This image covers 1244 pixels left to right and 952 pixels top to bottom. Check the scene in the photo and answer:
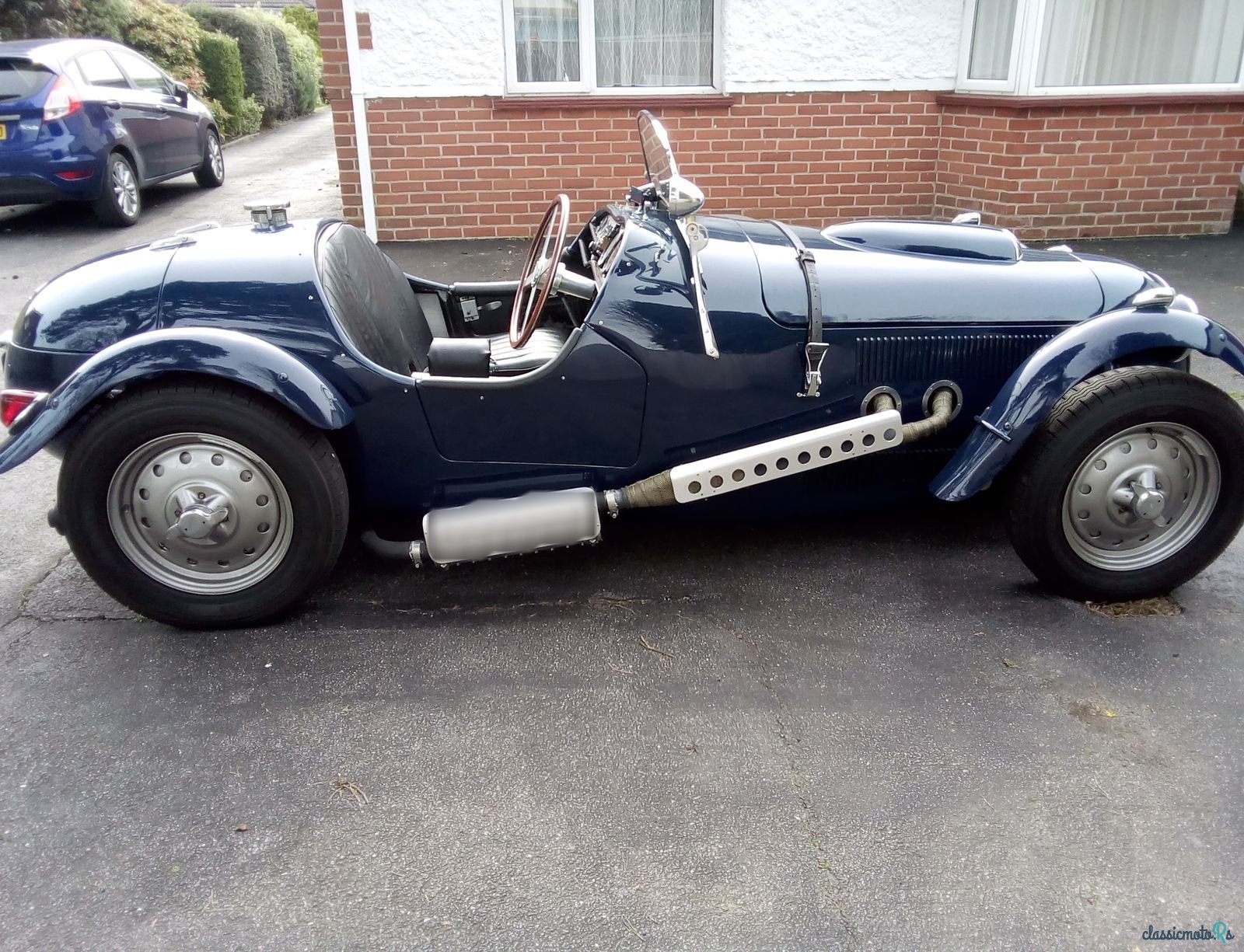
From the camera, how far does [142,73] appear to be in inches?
397

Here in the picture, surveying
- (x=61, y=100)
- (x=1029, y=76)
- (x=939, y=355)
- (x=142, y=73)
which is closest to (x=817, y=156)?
(x=1029, y=76)

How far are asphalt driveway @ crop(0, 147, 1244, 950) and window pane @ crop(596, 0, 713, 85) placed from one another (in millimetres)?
5782

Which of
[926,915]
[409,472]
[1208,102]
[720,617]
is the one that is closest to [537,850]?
[926,915]

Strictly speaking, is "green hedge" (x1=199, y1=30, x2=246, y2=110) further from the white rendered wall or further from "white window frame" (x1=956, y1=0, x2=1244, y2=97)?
"white window frame" (x1=956, y1=0, x2=1244, y2=97)

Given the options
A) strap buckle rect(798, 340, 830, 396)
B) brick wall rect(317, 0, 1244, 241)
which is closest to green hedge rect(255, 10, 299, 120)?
brick wall rect(317, 0, 1244, 241)

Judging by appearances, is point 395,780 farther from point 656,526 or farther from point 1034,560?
point 1034,560

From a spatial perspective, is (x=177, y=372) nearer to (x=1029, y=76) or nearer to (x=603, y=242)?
(x=603, y=242)

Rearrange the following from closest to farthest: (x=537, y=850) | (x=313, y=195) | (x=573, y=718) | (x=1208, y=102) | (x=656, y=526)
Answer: (x=537, y=850) < (x=573, y=718) < (x=656, y=526) < (x=1208, y=102) < (x=313, y=195)

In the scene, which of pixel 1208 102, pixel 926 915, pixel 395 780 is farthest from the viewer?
pixel 1208 102

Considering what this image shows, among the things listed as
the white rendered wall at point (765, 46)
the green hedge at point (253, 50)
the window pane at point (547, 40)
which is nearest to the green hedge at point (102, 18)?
the green hedge at point (253, 50)

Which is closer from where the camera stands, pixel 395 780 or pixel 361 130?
pixel 395 780

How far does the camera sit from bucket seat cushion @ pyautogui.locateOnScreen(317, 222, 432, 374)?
10.7ft

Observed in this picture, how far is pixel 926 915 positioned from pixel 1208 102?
26.6 ft

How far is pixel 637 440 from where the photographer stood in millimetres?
3246
